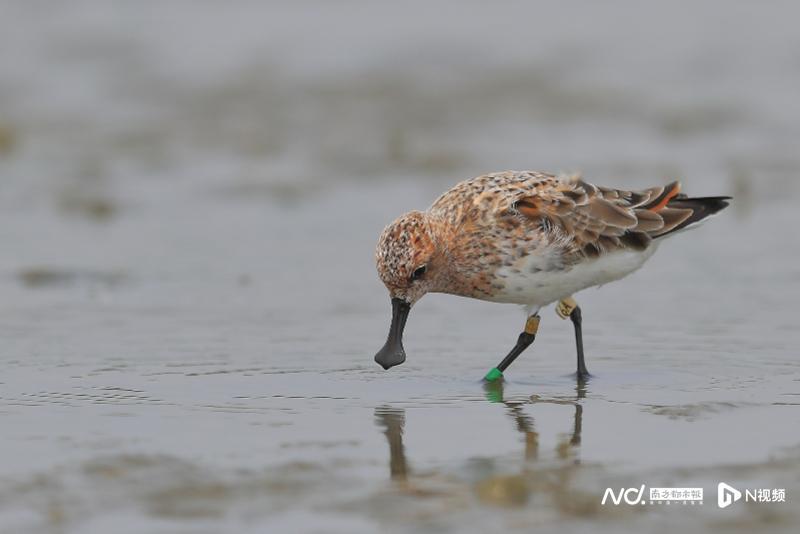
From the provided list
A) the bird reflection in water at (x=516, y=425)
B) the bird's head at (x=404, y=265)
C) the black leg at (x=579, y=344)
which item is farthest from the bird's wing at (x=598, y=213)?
the bird reflection in water at (x=516, y=425)

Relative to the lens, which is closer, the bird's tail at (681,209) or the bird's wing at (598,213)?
the bird's wing at (598,213)

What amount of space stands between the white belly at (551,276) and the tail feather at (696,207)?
11.7 inches

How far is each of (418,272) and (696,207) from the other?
2.29 metres

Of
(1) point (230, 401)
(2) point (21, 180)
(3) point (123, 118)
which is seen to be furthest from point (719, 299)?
(3) point (123, 118)

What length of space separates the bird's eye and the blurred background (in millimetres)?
718

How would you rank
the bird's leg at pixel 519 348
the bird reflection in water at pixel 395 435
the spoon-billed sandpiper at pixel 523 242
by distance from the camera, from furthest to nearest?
the bird's leg at pixel 519 348 < the spoon-billed sandpiper at pixel 523 242 < the bird reflection in water at pixel 395 435

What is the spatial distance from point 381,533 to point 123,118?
1339 cm

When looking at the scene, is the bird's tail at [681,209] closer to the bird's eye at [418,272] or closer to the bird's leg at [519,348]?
the bird's leg at [519,348]

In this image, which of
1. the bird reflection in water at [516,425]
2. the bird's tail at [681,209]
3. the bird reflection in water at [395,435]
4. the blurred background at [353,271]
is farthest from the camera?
the bird's tail at [681,209]

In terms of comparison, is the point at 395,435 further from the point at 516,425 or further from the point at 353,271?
the point at 353,271

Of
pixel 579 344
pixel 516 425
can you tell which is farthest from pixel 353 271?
pixel 516 425

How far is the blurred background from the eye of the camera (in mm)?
7074

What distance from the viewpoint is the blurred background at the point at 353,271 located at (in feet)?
23.2

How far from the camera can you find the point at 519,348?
9.78 meters
